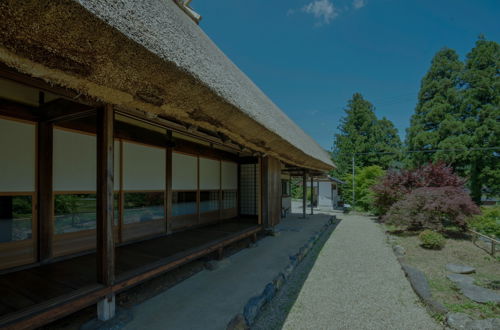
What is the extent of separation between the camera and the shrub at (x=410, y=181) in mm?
8885

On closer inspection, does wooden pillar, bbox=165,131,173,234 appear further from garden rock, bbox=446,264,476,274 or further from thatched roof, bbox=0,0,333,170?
garden rock, bbox=446,264,476,274

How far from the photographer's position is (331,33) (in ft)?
50.4

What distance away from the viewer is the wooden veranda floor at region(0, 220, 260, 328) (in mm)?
2282

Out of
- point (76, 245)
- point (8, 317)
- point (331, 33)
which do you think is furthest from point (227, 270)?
point (331, 33)

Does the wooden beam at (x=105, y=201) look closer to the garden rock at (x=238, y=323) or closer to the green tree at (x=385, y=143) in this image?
the garden rock at (x=238, y=323)

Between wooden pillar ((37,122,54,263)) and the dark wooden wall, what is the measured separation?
4.65 meters

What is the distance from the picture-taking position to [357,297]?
12.3 feet

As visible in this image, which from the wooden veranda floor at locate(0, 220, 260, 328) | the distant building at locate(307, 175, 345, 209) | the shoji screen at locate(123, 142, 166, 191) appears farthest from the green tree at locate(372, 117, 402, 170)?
the wooden veranda floor at locate(0, 220, 260, 328)

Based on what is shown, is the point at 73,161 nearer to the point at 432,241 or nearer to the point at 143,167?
the point at 143,167

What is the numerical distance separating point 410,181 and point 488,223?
2.73m

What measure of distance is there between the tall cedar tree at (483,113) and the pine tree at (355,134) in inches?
405

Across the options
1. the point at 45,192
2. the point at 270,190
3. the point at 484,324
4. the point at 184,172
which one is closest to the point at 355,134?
the point at 270,190

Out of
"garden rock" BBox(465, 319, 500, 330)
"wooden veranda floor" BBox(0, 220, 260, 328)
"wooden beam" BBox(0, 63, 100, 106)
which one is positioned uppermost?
"wooden beam" BBox(0, 63, 100, 106)

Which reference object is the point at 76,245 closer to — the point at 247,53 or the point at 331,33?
the point at 331,33
